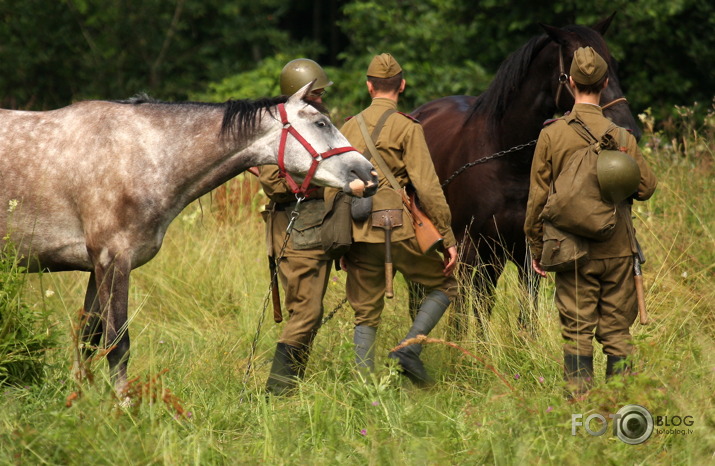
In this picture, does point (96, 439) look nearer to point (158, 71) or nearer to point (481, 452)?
point (481, 452)

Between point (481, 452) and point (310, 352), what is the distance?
182 cm

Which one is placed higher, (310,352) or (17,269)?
(17,269)

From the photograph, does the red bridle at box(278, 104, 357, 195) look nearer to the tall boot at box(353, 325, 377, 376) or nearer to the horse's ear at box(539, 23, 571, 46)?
the tall boot at box(353, 325, 377, 376)

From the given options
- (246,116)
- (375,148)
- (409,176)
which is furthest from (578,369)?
(246,116)

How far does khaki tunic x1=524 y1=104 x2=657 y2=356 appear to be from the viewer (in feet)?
14.7

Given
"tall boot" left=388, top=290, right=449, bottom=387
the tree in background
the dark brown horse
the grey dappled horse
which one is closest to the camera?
the grey dappled horse

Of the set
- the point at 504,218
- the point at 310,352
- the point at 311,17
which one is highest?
the point at 504,218

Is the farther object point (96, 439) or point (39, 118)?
point (39, 118)

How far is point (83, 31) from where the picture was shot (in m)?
19.0

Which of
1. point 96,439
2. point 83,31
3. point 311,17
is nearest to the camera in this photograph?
point 96,439

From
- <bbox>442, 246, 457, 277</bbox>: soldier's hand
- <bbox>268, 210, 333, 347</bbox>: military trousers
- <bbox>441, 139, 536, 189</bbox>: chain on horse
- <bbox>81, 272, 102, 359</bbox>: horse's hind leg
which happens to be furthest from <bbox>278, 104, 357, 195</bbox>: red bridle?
<bbox>441, 139, 536, 189</bbox>: chain on horse

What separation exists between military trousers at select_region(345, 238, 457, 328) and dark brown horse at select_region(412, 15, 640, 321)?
56cm

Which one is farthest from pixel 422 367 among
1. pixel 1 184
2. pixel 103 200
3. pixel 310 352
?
pixel 1 184

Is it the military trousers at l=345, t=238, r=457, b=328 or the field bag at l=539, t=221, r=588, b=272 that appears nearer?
the field bag at l=539, t=221, r=588, b=272
